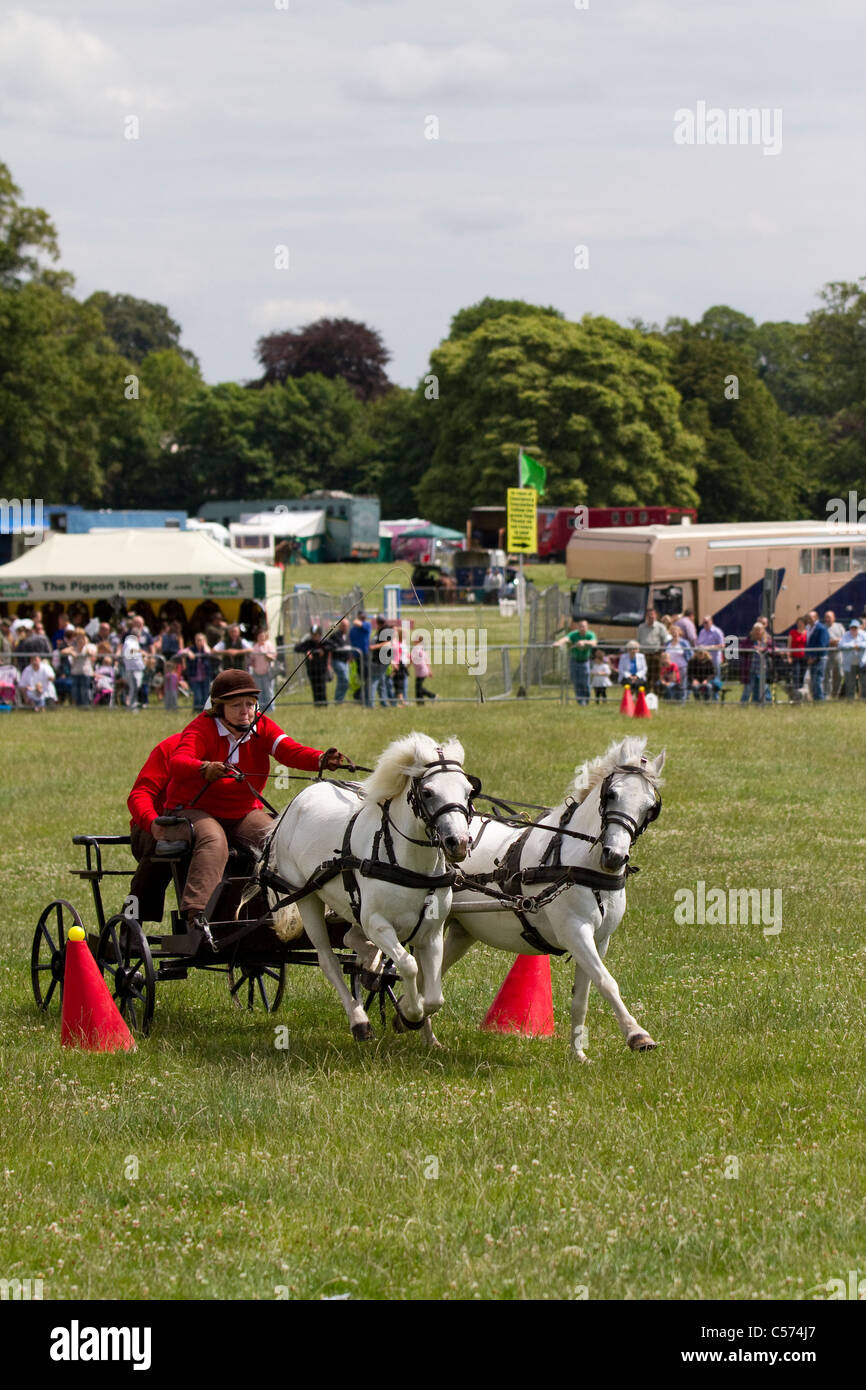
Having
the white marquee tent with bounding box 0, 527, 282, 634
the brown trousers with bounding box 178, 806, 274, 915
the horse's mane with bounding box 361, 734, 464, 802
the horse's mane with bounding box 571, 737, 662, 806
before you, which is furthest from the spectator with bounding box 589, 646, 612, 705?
the horse's mane with bounding box 361, 734, 464, 802

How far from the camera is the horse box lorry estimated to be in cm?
3947

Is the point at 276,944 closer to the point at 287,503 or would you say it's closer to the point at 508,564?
the point at 508,564

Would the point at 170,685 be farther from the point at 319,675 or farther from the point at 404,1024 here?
the point at 404,1024

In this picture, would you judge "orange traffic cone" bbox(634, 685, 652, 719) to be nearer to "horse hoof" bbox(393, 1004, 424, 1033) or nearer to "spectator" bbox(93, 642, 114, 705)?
"spectator" bbox(93, 642, 114, 705)

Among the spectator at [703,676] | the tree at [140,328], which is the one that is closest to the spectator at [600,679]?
the spectator at [703,676]

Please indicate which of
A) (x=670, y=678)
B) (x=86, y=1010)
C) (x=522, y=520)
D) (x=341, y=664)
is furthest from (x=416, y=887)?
(x=522, y=520)

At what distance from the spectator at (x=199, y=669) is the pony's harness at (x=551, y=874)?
78.0 feet

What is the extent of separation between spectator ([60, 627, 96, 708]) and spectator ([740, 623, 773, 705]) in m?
13.8

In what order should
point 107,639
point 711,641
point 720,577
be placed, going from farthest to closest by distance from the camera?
point 720,577 → point 107,639 → point 711,641

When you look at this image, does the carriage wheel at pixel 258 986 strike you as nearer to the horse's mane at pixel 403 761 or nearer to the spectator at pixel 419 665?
the horse's mane at pixel 403 761

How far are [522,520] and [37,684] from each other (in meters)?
11.4

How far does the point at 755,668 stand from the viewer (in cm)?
3159
